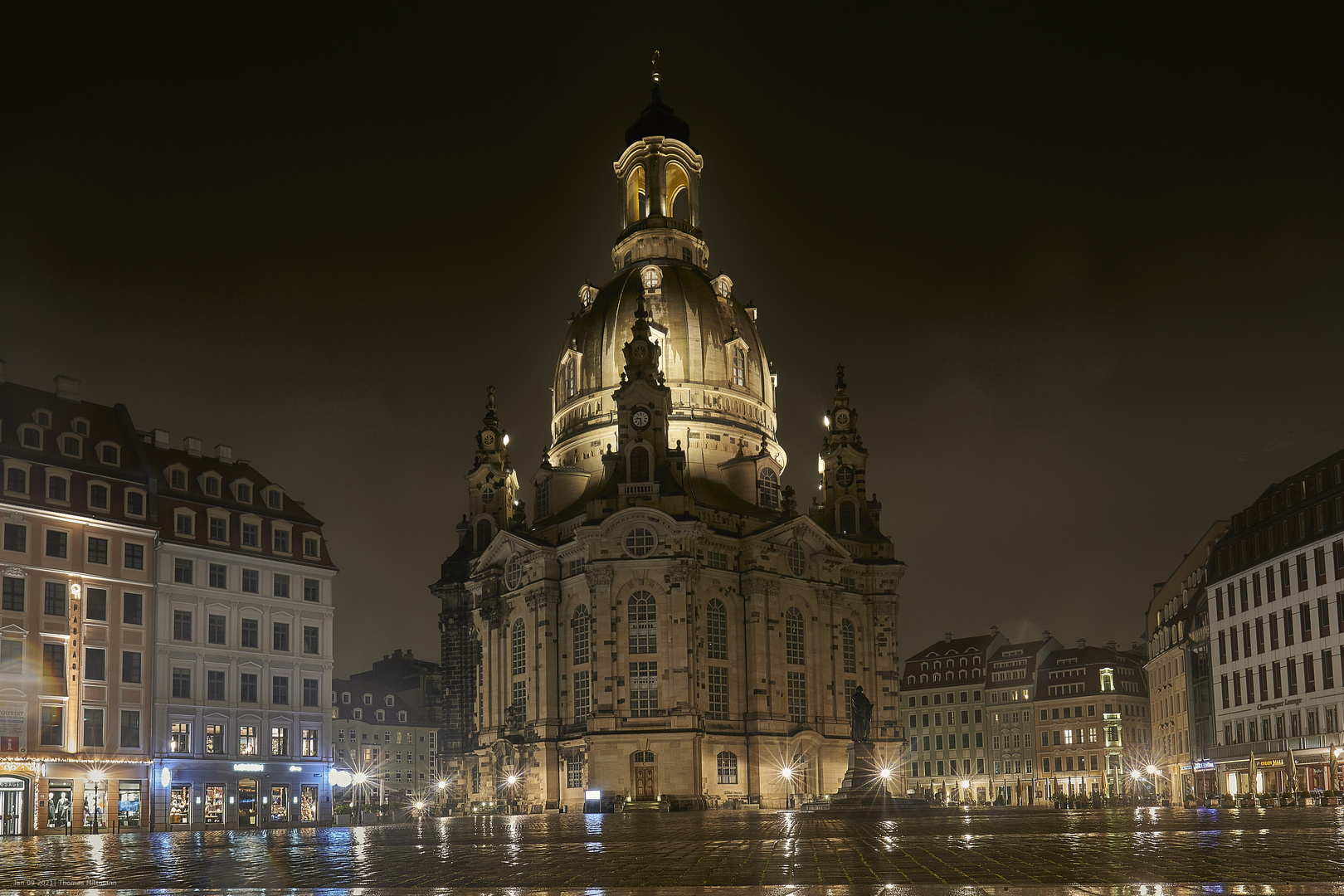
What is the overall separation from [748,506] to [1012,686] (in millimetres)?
68449

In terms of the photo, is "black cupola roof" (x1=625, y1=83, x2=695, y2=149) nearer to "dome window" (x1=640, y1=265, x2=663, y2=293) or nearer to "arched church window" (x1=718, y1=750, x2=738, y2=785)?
"dome window" (x1=640, y1=265, x2=663, y2=293)

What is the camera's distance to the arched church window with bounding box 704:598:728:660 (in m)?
103

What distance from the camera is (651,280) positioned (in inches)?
4742

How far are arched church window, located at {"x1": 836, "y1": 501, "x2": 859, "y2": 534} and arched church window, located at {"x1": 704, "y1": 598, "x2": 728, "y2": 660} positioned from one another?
19294 mm

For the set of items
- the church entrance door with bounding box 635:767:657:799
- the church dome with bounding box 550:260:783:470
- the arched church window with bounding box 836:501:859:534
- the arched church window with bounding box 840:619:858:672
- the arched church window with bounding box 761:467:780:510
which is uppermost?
the church dome with bounding box 550:260:783:470

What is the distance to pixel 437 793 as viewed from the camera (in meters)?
117

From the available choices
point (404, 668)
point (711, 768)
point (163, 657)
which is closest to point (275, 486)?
point (163, 657)

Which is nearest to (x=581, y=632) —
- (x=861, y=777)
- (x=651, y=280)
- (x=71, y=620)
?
(x=861, y=777)

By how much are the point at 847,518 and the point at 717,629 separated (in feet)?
70.8

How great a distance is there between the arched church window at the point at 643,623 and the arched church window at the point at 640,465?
29.7 feet

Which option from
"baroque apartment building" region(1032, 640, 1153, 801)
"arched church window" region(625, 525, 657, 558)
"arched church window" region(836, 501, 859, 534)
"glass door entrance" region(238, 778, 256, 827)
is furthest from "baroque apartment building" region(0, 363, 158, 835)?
"baroque apartment building" region(1032, 640, 1153, 801)

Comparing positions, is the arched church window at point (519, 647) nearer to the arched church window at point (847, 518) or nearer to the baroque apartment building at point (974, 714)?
the arched church window at point (847, 518)

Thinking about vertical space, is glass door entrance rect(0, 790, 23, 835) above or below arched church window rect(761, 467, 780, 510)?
below

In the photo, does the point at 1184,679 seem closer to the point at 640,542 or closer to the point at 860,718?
the point at 860,718
